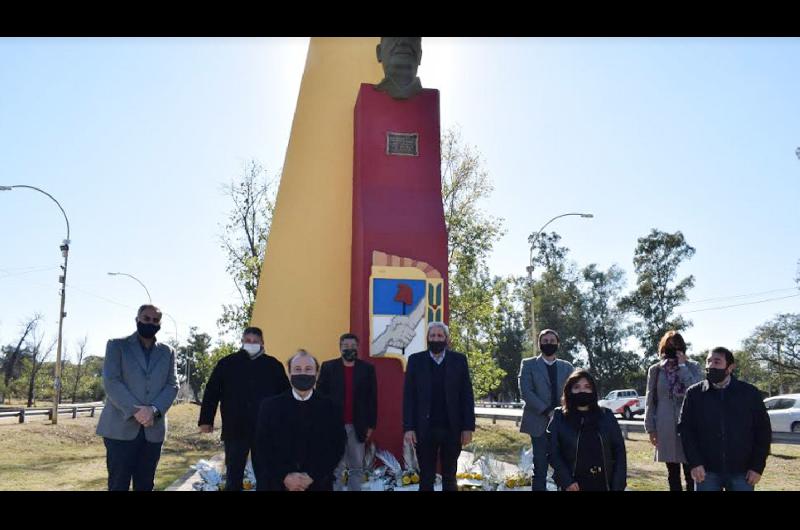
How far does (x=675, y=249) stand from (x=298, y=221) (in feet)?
127

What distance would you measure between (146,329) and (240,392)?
1.07 metres

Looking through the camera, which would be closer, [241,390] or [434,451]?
[434,451]

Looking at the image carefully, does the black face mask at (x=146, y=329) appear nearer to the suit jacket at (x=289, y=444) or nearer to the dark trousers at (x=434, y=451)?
the suit jacket at (x=289, y=444)

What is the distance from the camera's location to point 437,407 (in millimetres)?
5812

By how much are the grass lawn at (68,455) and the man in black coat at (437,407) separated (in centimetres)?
456

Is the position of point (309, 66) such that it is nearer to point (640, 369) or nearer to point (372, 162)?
point (372, 162)

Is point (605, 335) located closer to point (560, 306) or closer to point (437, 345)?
point (560, 306)

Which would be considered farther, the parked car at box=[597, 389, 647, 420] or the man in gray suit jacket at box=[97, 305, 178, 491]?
the parked car at box=[597, 389, 647, 420]

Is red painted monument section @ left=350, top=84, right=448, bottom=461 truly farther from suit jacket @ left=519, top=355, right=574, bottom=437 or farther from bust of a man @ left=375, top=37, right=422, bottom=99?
suit jacket @ left=519, top=355, right=574, bottom=437

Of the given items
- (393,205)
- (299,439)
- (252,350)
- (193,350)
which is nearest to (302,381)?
(299,439)

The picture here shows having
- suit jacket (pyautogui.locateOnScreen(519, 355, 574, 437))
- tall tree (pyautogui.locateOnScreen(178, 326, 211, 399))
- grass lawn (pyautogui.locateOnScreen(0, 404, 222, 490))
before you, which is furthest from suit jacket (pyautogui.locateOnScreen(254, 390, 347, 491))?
tall tree (pyautogui.locateOnScreen(178, 326, 211, 399))

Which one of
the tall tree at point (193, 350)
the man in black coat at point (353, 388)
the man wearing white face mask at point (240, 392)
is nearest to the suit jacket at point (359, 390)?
the man in black coat at point (353, 388)

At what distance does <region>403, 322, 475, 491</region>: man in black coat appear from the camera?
580 centimetres
